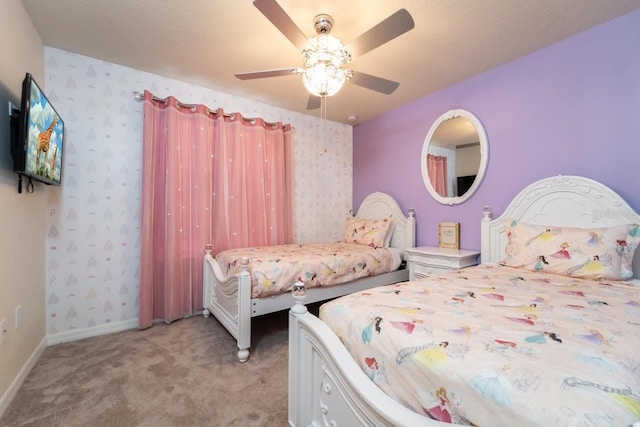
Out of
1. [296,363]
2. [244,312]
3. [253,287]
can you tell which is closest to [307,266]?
[253,287]

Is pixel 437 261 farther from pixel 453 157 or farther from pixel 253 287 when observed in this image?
pixel 253 287

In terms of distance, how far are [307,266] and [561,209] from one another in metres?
1.99

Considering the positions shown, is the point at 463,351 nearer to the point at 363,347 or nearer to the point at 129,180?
the point at 363,347

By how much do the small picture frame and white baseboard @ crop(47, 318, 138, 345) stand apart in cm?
310

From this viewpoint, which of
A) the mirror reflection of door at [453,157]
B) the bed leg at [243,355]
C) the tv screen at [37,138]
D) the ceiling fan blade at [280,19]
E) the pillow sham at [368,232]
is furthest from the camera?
the pillow sham at [368,232]

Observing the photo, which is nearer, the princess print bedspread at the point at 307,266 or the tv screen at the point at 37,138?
the tv screen at the point at 37,138

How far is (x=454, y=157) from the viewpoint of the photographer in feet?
9.27

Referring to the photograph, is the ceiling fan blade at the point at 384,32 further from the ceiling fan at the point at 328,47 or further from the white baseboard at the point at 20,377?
the white baseboard at the point at 20,377

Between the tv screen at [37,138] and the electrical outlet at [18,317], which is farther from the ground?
the tv screen at [37,138]

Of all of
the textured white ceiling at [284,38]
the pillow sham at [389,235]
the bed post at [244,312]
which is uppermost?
the textured white ceiling at [284,38]

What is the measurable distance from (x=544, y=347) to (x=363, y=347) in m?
0.57

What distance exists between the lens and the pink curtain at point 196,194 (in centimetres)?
255

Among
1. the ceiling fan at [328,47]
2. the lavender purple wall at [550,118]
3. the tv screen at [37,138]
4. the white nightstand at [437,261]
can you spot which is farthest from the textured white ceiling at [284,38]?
the white nightstand at [437,261]

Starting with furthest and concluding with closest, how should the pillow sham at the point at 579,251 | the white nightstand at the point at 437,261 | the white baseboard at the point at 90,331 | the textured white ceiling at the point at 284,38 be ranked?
the white nightstand at the point at 437,261, the white baseboard at the point at 90,331, the textured white ceiling at the point at 284,38, the pillow sham at the point at 579,251
